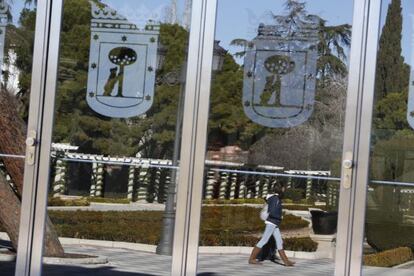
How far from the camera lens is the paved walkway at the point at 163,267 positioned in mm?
8102

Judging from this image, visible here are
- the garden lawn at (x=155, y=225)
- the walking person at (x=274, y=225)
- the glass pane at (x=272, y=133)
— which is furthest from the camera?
the garden lawn at (x=155, y=225)

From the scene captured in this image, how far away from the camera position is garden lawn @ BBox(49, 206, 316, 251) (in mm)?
8367

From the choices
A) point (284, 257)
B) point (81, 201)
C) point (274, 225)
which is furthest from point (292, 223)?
point (81, 201)

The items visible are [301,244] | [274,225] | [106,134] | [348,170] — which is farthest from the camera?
[106,134]

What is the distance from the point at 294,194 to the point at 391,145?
83cm

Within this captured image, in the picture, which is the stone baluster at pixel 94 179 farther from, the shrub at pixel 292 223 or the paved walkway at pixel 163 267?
the shrub at pixel 292 223

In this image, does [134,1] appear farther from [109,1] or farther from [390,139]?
[390,139]

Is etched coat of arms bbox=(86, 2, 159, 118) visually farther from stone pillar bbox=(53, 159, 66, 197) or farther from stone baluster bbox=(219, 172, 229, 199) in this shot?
stone baluster bbox=(219, 172, 229, 199)

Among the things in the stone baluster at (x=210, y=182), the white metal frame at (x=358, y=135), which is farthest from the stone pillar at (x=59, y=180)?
the white metal frame at (x=358, y=135)

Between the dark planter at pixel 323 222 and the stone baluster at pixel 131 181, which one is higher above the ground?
the stone baluster at pixel 131 181

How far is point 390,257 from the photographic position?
26.2ft

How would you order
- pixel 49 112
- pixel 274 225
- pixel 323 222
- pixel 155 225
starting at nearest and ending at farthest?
1. pixel 323 222
2. pixel 274 225
3. pixel 155 225
4. pixel 49 112

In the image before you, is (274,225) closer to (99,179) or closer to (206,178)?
(206,178)

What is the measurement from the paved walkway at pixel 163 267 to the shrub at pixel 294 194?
1.57 ft
